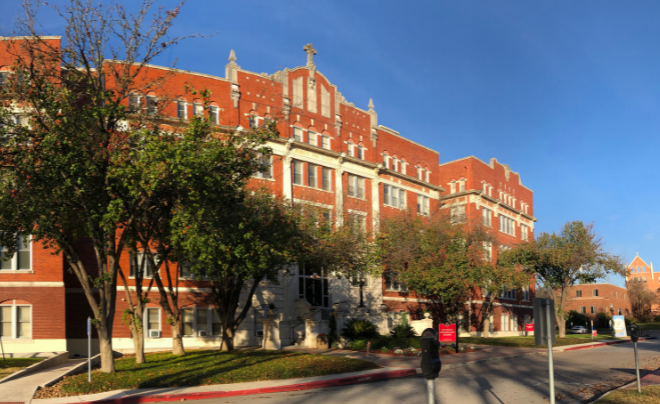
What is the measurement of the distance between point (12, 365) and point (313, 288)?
66.3 ft

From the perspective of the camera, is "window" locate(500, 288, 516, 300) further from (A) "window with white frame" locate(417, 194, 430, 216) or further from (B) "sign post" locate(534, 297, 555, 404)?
(B) "sign post" locate(534, 297, 555, 404)

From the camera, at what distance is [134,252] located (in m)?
21.6

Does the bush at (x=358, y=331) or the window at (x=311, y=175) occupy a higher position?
the window at (x=311, y=175)

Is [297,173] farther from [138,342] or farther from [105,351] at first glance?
[105,351]

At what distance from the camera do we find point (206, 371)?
18.9 metres

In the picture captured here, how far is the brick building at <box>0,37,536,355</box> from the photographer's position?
2786cm

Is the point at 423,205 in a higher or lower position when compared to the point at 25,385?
higher

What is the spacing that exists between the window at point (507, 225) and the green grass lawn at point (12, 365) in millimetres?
49189

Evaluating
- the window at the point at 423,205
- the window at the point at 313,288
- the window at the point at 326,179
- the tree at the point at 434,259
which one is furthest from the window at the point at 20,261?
the window at the point at 423,205

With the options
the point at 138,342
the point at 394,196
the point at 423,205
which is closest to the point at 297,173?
the point at 394,196

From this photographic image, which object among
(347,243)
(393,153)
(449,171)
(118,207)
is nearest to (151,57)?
(118,207)

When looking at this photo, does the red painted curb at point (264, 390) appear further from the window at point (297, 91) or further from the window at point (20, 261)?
the window at point (297, 91)

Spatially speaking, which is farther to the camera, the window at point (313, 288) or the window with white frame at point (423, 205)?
the window with white frame at point (423, 205)

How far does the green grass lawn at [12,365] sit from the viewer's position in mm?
19516
